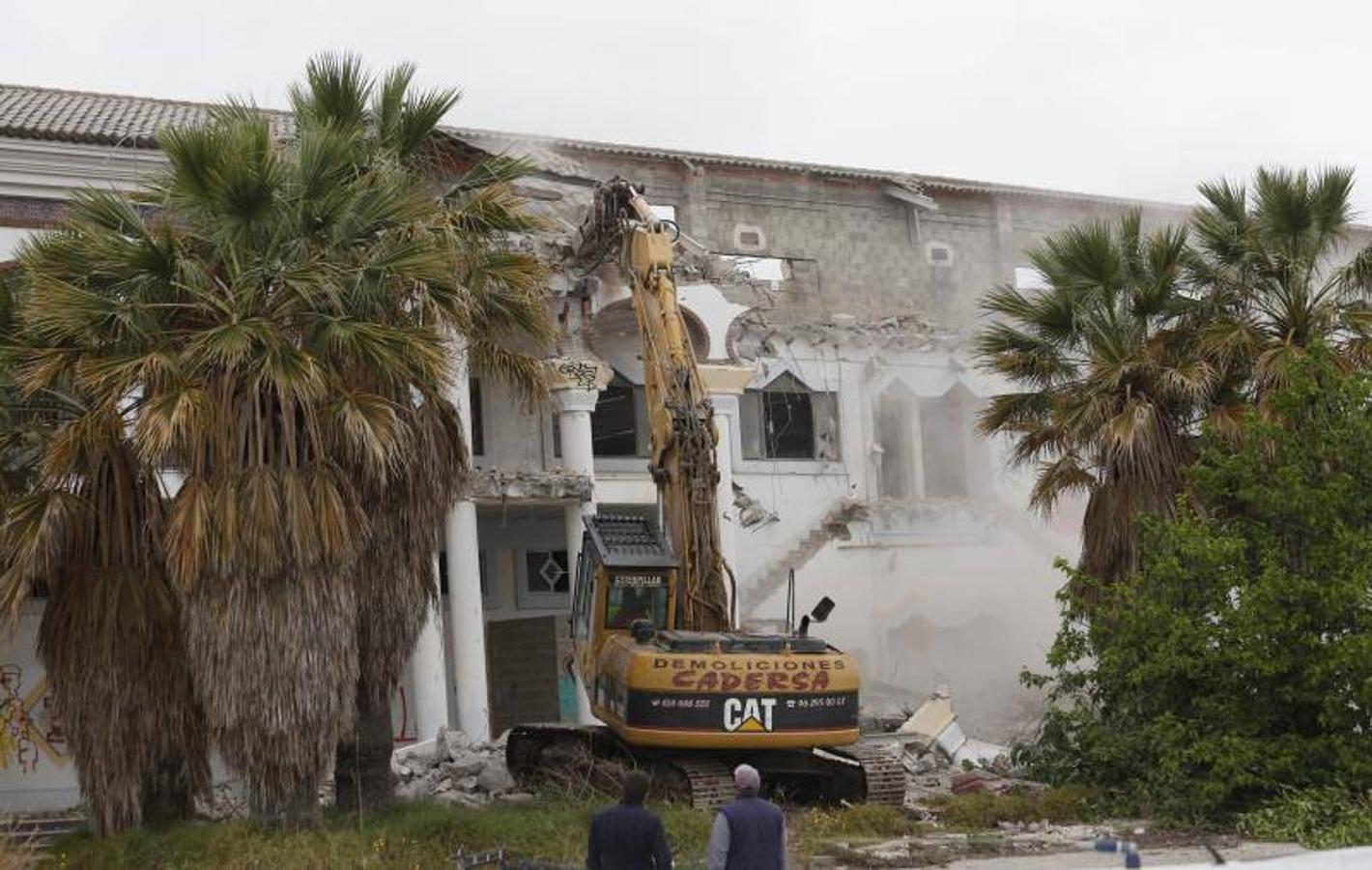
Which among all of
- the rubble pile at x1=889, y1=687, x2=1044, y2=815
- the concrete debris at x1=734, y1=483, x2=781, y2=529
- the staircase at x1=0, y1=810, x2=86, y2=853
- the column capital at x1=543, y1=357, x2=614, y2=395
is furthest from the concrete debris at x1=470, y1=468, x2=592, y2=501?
the staircase at x1=0, y1=810, x2=86, y2=853

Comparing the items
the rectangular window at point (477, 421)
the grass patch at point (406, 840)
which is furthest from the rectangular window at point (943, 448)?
the grass patch at point (406, 840)

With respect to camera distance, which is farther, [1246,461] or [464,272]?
[1246,461]

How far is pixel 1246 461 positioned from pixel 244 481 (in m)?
10.2

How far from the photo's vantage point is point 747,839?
977cm

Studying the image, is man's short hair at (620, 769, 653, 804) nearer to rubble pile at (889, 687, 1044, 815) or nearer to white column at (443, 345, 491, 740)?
rubble pile at (889, 687, 1044, 815)

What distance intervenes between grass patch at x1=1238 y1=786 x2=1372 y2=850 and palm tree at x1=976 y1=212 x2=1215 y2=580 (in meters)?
4.28

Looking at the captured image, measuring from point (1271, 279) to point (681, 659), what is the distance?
31.8 feet

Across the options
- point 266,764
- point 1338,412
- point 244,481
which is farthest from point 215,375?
point 1338,412

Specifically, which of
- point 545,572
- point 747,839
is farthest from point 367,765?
point 545,572

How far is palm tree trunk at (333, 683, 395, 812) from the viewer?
52.5 feet

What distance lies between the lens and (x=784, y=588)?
32406mm

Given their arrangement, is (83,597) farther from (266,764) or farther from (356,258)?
(356,258)

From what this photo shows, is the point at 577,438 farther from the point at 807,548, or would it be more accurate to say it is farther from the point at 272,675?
the point at 272,675

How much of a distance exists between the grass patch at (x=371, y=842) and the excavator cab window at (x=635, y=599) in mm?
2952
